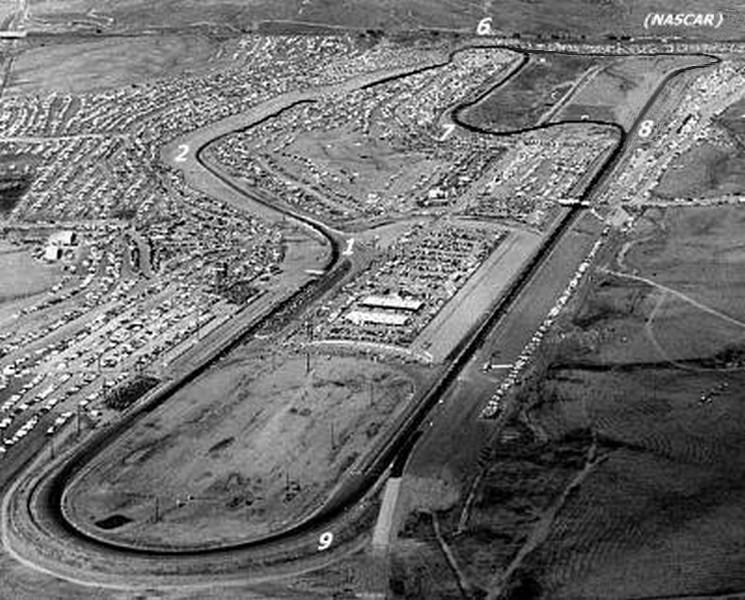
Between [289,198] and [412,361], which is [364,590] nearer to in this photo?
[412,361]

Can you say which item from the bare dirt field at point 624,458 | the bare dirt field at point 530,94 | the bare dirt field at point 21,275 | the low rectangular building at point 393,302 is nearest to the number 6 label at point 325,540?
the bare dirt field at point 624,458

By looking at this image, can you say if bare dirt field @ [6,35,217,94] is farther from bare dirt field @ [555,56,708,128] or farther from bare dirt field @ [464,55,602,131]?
bare dirt field @ [555,56,708,128]

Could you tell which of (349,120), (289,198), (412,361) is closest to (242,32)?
(349,120)

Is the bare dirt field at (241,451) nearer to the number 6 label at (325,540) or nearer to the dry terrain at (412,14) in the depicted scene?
the number 6 label at (325,540)

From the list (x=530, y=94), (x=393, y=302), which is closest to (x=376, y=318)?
(x=393, y=302)

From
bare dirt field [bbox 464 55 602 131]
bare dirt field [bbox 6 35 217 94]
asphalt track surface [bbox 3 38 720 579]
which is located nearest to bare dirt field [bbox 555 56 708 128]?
bare dirt field [bbox 464 55 602 131]

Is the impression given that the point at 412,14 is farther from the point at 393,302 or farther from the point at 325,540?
the point at 325,540
